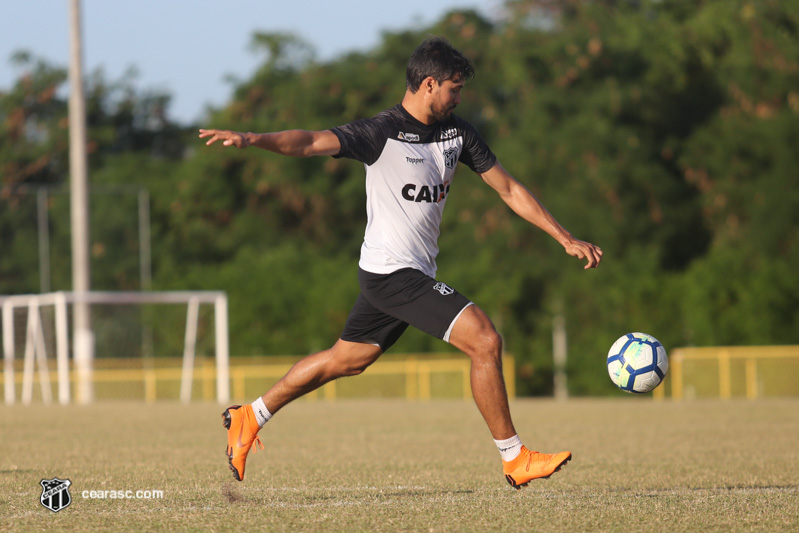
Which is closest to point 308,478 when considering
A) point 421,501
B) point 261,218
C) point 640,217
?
point 421,501

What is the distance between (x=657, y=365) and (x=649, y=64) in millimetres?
29487

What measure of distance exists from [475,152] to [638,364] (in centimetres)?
180

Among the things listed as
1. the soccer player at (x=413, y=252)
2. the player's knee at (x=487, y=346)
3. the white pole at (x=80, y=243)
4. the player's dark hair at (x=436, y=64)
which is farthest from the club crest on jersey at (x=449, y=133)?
the white pole at (x=80, y=243)

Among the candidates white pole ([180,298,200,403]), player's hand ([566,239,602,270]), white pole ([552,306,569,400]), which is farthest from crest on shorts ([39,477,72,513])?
white pole ([552,306,569,400])

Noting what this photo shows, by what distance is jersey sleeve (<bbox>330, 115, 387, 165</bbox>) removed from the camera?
5.98 meters

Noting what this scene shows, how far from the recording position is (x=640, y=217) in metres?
33.3

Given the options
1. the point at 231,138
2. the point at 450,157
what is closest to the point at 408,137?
the point at 450,157

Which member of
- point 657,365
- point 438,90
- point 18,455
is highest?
point 438,90

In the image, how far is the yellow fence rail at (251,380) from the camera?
28.2 metres

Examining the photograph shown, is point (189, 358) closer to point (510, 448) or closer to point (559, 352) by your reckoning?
point (559, 352)

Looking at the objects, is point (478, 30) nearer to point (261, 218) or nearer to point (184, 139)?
point (261, 218)

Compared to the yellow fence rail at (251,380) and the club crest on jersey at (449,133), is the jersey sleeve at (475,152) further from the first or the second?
the yellow fence rail at (251,380)

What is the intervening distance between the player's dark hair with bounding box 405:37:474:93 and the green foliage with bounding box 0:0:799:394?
2443 cm

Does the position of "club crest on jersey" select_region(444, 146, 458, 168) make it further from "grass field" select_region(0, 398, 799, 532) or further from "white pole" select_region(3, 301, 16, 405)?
"white pole" select_region(3, 301, 16, 405)
